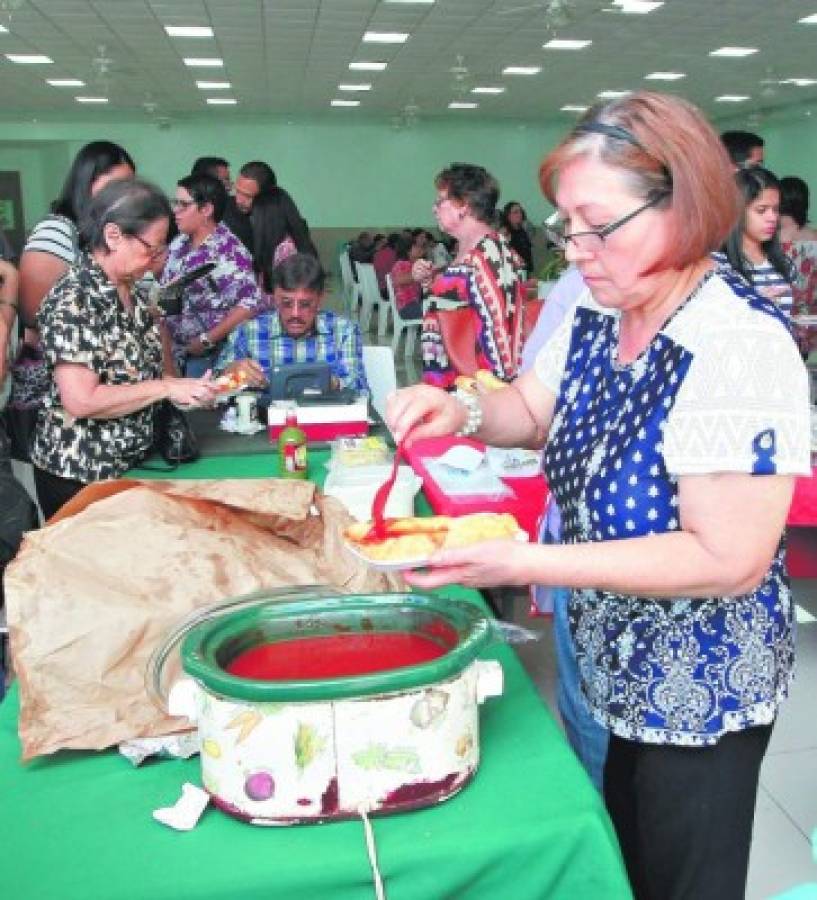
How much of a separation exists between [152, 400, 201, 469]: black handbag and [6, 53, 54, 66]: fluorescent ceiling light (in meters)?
9.49

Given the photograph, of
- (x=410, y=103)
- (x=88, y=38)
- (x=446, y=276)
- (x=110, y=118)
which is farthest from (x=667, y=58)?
(x=110, y=118)

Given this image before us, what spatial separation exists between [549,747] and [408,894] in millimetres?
233

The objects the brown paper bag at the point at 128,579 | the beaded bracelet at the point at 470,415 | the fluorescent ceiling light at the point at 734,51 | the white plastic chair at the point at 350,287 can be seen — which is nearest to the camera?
the brown paper bag at the point at 128,579

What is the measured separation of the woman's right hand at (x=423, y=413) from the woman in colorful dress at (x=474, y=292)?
1.88 metres

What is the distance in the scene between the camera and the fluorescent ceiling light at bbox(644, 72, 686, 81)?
11.2 m

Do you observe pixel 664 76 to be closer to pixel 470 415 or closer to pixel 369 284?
pixel 369 284

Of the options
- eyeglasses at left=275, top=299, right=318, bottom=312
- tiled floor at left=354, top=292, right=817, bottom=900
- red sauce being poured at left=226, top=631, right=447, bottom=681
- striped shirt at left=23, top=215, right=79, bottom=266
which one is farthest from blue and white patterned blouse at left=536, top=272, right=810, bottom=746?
striped shirt at left=23, top=215, right=79, bottom=266

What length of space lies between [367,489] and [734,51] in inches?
385

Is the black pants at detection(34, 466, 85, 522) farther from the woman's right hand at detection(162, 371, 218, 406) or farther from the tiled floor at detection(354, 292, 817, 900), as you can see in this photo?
the tiled floor at detection(354, 292, 817, 900)

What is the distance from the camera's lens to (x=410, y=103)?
45.9 feet

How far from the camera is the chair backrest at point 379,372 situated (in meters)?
3.25

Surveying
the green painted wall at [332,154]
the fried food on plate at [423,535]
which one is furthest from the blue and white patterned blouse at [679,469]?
the green painted wall at [332,154]

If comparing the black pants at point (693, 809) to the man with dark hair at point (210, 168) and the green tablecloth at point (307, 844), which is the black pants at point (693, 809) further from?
the man with dark hair at point (210, 168)

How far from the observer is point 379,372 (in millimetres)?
3287
